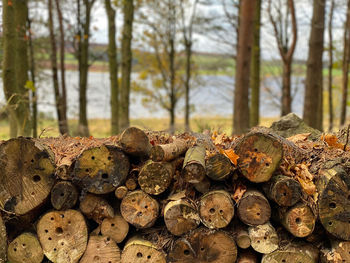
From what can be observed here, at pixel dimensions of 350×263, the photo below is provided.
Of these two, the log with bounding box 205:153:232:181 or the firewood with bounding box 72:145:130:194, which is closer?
the log with bounding box 205:153:232:181

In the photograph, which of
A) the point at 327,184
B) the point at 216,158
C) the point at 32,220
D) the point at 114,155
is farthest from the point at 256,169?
the point at 32,220

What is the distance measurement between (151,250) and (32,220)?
1331 mm

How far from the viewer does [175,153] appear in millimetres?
3578

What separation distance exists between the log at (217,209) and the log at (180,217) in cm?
9

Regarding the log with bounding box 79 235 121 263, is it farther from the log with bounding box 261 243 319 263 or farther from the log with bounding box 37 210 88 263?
the log with bounding box 261 243 319 263

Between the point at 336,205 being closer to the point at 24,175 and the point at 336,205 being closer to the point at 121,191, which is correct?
the point at 121,191

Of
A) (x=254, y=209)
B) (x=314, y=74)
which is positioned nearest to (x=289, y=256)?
(x=254, y=209)

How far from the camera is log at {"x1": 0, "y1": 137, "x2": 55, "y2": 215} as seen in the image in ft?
11.7

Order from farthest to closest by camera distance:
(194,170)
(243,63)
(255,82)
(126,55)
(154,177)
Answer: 1. (255,82)
2. (126,55)
3. (243,63)
4. (154,177)
5. (194,170)

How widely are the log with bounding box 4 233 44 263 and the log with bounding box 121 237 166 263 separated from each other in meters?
0.94

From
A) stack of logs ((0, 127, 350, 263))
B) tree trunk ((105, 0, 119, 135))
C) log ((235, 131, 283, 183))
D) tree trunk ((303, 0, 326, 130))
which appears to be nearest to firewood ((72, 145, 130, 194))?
stack of logs ((0, 127, 350, 263))

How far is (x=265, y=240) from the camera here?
3.41 metres

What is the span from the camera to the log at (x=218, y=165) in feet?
10.9

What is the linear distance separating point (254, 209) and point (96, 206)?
5.19 feet
